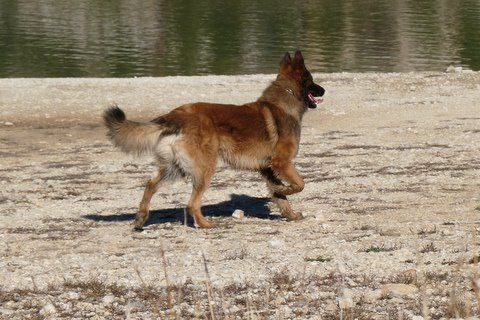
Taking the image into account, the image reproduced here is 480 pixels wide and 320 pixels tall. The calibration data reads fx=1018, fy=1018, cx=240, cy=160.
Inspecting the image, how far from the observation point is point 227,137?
10.2 metres

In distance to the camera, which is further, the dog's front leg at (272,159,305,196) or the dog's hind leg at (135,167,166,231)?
the dog's front leg at (272,159,305,196)

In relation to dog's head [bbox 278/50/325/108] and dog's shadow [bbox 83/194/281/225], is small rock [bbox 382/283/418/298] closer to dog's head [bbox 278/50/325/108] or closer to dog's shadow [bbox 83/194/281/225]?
dog's shadow [bbox 83/194/281/225]

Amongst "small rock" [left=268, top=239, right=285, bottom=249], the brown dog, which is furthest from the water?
"small rock" [left=268, top=239, right=285, bottom=249]

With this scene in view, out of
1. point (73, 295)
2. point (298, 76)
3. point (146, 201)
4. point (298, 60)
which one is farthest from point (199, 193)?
point (73, 295)

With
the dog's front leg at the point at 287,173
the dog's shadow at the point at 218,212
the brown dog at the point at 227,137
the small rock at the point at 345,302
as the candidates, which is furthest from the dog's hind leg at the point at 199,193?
the small rock at the point at 345,302

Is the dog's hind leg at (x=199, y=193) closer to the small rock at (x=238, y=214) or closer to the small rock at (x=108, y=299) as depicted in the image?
the small rock at (x=238, y=214)

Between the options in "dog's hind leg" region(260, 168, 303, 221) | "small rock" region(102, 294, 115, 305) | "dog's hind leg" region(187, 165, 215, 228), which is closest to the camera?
"small rock" region(102, 294, 115, 305)

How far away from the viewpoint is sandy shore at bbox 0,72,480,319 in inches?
286

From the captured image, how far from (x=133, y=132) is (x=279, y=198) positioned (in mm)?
1907

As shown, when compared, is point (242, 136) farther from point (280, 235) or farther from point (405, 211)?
point (405, 211)

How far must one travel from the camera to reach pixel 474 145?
15453 millimetres

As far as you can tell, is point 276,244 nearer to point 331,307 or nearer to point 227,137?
point 227,137

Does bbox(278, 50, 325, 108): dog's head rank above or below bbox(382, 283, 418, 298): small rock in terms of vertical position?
above

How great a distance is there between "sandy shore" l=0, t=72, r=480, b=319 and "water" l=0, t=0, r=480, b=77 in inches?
589
